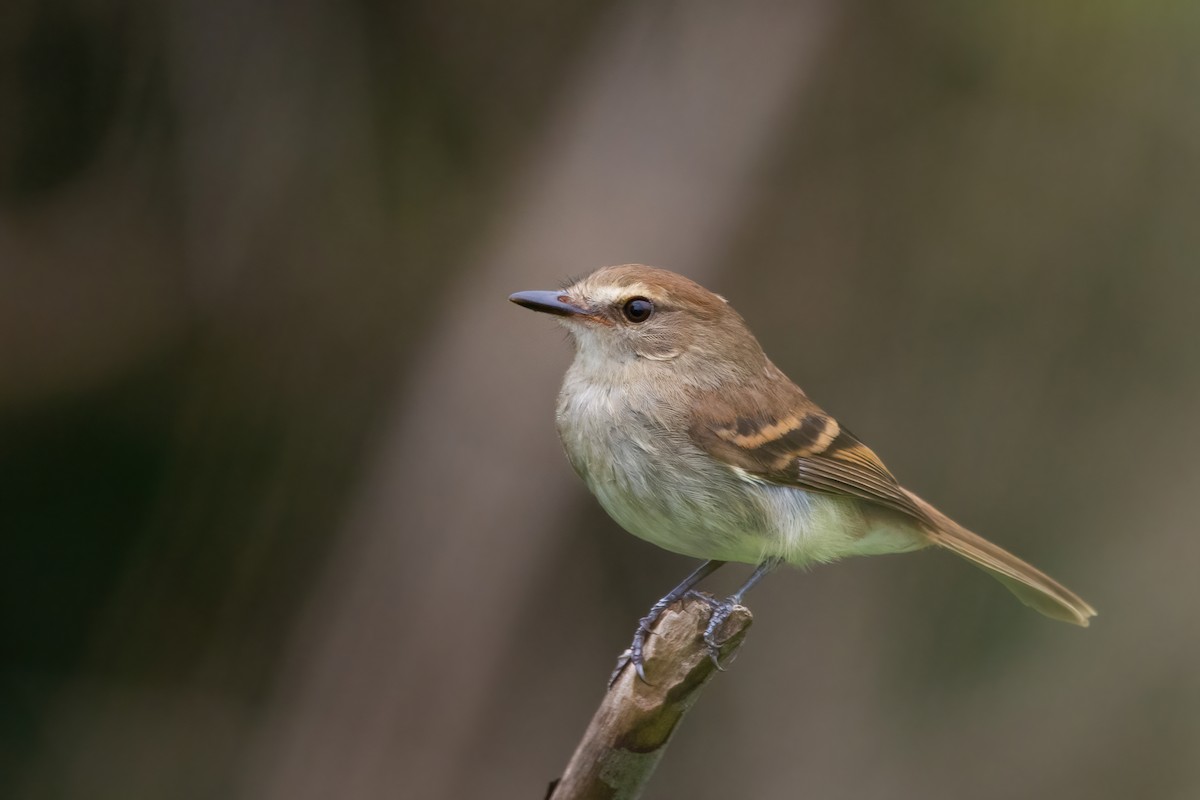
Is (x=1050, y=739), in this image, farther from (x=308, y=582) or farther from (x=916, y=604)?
(x=308, y=582)

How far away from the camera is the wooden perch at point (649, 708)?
2.63 meters

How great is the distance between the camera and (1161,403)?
19.1ft

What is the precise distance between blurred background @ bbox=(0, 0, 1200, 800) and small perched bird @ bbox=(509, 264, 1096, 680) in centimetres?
174

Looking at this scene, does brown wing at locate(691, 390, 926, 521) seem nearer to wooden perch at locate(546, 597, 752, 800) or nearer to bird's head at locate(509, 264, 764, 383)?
bird's head at locate(509, 264, 764, 383)

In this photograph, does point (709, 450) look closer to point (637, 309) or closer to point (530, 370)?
point (637, 309)

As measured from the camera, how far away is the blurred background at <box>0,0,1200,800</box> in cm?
505

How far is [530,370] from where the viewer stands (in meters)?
5.18

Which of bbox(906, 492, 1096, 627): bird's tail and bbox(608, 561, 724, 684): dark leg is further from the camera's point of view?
bbox(906, 492, 1096, 627): bird's tail

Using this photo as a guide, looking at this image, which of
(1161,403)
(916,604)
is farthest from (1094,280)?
(916,604)

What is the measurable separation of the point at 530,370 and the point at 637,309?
5.95ft

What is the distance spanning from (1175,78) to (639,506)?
13.6ft

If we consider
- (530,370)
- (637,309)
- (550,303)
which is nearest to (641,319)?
(637,309)

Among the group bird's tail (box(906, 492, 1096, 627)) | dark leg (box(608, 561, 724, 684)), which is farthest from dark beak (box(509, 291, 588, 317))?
bird's tail (box(906, 492, 1096, 627))

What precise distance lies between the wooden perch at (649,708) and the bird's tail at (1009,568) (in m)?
1.21
